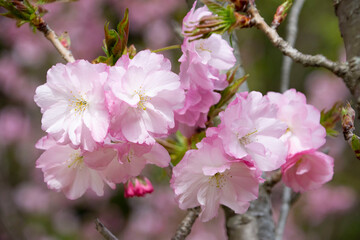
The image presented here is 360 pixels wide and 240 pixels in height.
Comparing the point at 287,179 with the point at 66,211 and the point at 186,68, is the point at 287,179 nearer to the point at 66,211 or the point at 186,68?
the point at 186,68

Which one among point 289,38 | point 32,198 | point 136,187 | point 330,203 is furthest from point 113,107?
point 32,198

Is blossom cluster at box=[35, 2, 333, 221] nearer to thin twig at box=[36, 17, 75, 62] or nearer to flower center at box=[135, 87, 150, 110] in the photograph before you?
flower center at box=[135, 87, 150, 110]

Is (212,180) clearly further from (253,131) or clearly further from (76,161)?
(76,161)

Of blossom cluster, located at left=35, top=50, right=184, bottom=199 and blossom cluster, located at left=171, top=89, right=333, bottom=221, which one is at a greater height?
blossom cluster, located at left=35, top=50, right=184, bottom=199

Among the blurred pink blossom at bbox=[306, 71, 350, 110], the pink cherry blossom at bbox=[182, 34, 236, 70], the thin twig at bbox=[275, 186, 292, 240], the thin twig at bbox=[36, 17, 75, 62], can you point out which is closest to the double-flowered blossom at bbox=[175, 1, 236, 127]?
the pink cherry blossom at bbox=[182, 34, 236, 70]

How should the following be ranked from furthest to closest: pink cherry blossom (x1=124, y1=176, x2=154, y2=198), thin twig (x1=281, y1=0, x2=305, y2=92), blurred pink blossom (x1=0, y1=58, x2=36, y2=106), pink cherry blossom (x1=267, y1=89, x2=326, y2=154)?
blurred pink blossom (x1=0, y1=58, x2=36, y2=106), thin twig (x1=281, y1=0, x2=305, y2=92), pink cherry blossom (x1=124, y1=176, x2=154, y2=198), pink cherry blossom (x1=267, y1=89, x2=326, y2=154)

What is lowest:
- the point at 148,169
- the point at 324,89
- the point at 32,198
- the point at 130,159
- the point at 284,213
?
the point at 32,198
